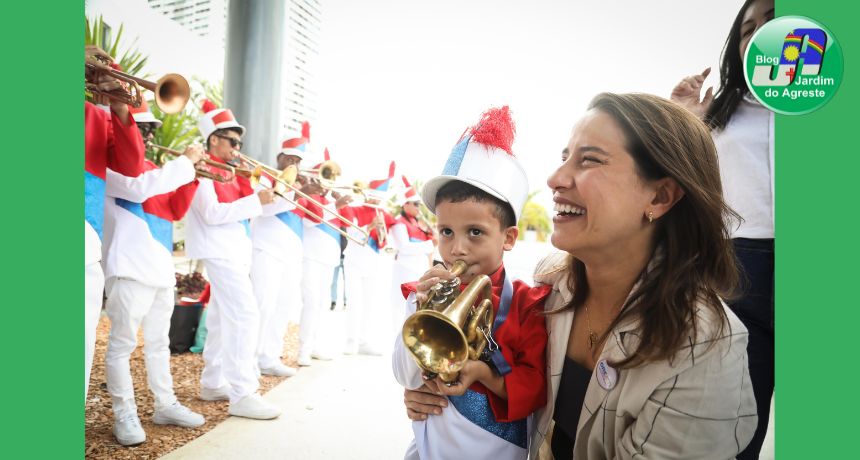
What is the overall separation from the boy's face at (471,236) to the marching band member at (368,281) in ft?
13.5

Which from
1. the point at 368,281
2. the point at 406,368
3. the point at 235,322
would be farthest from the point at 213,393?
the point at 406,368

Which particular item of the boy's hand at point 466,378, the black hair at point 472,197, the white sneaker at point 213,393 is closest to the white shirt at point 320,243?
the white sneaker at point 213,393

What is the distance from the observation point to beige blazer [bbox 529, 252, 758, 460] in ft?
3.48

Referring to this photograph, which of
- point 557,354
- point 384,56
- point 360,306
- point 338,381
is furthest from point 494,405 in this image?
point 360,306

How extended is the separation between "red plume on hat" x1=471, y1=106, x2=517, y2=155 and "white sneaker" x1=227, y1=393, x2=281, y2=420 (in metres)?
2.22

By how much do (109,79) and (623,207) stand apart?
2.21 m

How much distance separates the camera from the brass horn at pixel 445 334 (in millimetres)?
1133

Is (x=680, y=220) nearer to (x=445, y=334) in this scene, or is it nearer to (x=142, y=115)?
(x=445, y=334)

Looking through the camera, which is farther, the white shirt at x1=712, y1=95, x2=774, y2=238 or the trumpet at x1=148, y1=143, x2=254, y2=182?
the trumpet at x1=148, y1=143, x2=254, y2=182

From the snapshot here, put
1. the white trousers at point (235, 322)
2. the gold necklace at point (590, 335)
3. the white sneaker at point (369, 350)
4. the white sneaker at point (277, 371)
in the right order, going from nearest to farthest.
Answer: the gold necklace at point (590, 335), the white trousers at point (235, 322), the white sneaker at point (277, 371), the white sneaker at point (369, 350)

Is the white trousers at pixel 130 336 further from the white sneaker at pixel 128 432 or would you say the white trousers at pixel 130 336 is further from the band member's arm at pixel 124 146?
the band member's arm at pixel 124 146

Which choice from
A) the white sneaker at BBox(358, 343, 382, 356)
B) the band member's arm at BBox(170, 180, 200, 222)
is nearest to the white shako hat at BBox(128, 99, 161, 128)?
the band member's arm at BBox(170, 180, 200, 222)

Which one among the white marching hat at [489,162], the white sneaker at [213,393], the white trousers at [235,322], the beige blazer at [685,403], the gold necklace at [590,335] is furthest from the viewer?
the white sneaker at [213,393]

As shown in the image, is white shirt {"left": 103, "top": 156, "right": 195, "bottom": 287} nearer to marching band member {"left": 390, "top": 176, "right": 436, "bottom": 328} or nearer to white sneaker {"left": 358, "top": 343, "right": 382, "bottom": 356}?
white sneaker {"left": 358, "top": 343, "right": 382, "bottom": 356}
